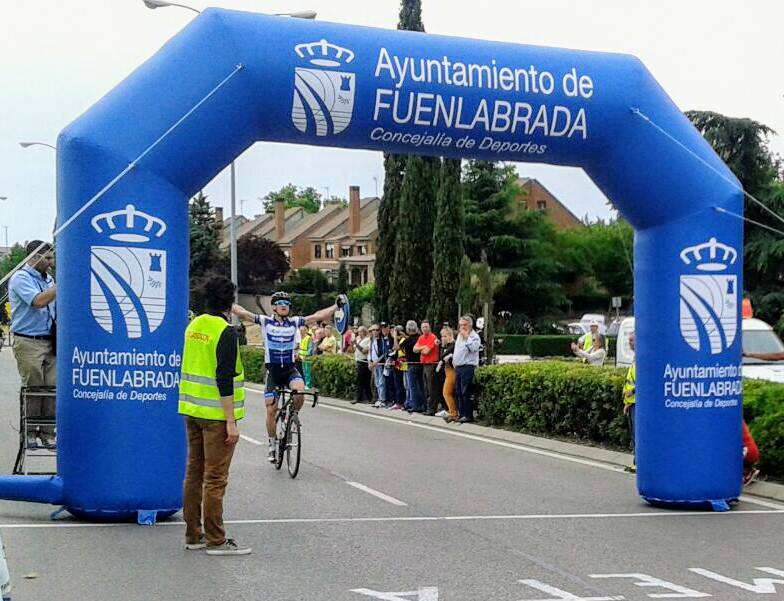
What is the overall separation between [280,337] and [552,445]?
4856 millimetres

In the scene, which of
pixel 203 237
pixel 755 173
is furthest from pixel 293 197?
pixel 755 173

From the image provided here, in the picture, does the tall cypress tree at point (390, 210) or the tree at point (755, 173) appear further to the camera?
the tree at point (755, 173)

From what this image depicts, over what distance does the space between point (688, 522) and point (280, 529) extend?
3436 mm

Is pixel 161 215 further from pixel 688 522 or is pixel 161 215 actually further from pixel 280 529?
pixel 688 522

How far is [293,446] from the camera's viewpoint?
43.2 feet

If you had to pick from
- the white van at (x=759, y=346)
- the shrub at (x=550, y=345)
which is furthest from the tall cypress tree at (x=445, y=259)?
the shrub at (x=550, y=345)

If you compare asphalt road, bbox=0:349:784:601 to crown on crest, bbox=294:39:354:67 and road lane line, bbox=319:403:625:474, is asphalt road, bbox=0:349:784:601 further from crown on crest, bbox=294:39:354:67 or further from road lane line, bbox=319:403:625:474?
crown on crest, bbox=294:39:354:67

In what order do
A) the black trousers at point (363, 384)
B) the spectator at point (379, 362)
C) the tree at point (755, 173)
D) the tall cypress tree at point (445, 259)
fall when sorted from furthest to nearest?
the tree at point (755, 173)
the tall cypress tree at point (445, 259)
the black trousers at point (363, 384)
the spectator at point (379, 362)

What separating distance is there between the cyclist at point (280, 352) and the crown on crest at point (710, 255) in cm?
423

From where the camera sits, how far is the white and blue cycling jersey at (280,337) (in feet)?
44.5

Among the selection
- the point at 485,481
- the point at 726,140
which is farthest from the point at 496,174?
the point at 485,481

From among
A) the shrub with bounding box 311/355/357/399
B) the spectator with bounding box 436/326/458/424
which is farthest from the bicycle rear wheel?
the shrub with bounding box 311/355/357/399

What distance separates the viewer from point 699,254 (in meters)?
11.1

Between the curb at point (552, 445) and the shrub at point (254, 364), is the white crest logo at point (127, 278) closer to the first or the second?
the curb at point (552, 445)
